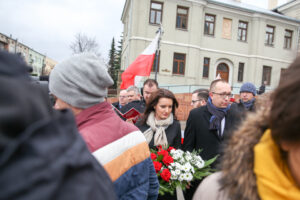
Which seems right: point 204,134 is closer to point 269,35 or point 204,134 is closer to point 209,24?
point 209,24

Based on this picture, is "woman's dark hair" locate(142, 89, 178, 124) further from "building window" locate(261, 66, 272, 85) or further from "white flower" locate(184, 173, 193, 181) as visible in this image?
"building window" locate(261, 66, 272, 85)

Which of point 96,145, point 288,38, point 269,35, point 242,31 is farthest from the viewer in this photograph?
point 288,38

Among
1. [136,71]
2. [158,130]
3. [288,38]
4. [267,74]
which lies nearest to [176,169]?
[158,130]

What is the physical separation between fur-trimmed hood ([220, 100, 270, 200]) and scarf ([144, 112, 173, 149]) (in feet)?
6.61

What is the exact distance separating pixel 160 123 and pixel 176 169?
842mm

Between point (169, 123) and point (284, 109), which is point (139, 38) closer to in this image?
point (169, 123)

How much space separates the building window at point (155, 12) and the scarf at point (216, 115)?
16549mm

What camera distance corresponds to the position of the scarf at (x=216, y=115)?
10.5 ft

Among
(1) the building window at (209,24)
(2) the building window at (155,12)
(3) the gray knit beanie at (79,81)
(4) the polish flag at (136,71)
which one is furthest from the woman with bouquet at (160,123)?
(1) the building window at (209,24)

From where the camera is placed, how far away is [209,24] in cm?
2028

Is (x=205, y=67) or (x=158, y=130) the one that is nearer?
(x=158, y=130)

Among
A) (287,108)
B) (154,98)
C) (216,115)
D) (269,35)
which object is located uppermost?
(269,35)

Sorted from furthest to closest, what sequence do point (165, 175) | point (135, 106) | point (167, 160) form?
Answer: point (135, 106), point (167, 160), point (165, 175)

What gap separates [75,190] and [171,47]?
19030mm
